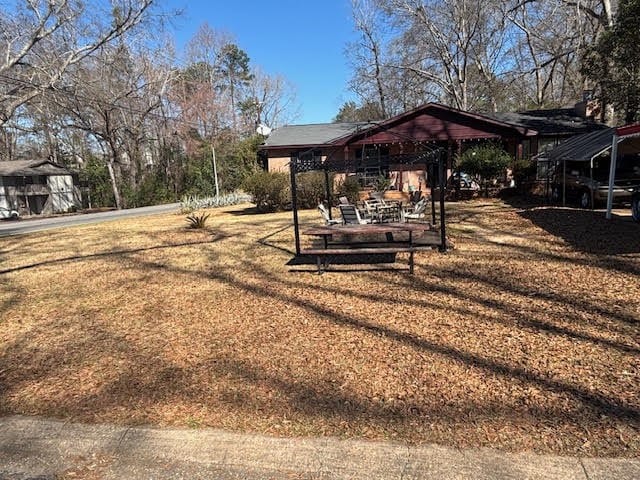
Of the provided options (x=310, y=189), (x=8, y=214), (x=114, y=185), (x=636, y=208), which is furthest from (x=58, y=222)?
(x=636, y=208)

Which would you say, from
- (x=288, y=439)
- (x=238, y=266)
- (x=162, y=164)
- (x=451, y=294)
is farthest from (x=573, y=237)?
(x=162, y=164)

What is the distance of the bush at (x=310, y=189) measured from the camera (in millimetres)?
17203

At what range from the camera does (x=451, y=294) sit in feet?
18.4

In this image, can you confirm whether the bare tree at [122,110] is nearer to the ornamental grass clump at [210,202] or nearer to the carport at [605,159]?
the ornamental grass clump at [210,202]

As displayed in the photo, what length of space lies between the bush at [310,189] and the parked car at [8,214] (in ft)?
83.2

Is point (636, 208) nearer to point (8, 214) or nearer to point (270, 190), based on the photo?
point (270, 190)

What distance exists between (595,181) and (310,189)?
952 cm

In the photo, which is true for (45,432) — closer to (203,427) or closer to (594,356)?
(203,427)

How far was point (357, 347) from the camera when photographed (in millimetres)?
4230

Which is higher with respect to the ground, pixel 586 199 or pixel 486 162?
pixel 486 162

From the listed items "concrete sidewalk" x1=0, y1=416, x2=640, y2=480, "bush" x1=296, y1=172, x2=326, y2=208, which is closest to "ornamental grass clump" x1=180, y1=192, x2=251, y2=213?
"bush" x1=296, y1=172, x2=326, y2=208

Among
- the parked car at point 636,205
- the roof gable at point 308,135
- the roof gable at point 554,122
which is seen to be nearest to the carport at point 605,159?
the parked car at point 636,205

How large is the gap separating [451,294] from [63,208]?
3948 centimetres

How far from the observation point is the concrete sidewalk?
8.18 ft
